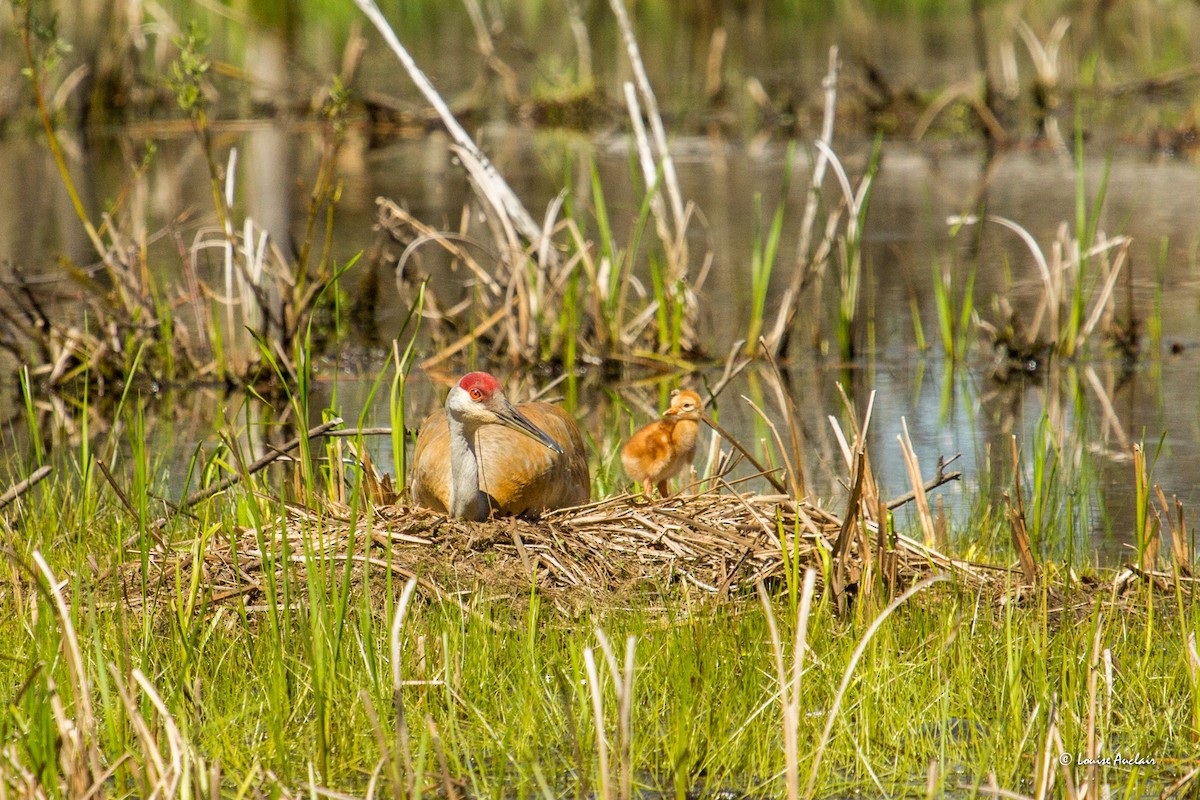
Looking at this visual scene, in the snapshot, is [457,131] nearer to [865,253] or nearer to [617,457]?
[617,457]

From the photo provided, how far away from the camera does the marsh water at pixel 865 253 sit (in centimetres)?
706

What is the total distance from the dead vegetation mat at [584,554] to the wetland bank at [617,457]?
0.02m

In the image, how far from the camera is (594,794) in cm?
340

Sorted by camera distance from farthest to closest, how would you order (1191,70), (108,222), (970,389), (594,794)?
(1191,70) < (970,389) < (108,222) < (594,794)

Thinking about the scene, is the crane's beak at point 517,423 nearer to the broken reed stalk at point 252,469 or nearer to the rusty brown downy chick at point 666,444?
the broken reed stalk at point 252,469

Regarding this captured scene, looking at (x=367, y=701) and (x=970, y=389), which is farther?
(x=970, y=389)

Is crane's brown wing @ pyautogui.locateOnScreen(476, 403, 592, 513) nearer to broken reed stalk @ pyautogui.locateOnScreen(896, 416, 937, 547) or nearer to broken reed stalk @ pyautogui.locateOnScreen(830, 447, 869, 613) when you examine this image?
broken reed stalk @ pyautogui.locateOnScreen(830, 447, 869, 613)

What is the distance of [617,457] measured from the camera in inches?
257

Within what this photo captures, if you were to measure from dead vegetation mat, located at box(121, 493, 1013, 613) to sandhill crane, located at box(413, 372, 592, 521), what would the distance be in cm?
10

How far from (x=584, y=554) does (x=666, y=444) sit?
2.61ft

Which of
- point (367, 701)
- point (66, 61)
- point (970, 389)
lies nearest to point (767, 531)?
point (367, 701)

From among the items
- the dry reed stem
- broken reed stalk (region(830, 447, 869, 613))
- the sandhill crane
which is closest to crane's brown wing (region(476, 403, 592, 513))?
the sandhill crane

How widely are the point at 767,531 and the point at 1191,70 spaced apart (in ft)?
47.9

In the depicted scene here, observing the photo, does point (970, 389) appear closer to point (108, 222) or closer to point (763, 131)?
point (108, 222)
